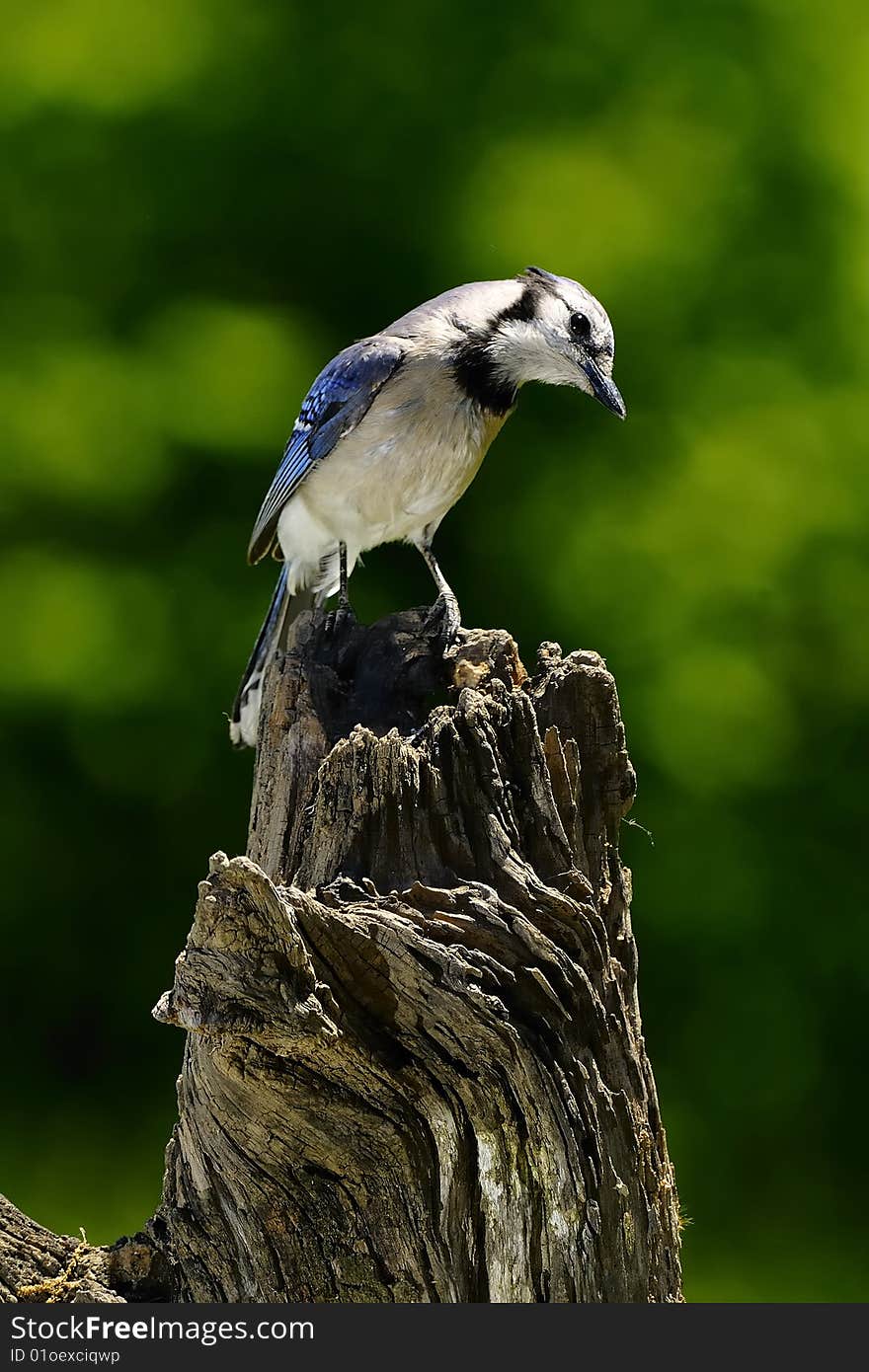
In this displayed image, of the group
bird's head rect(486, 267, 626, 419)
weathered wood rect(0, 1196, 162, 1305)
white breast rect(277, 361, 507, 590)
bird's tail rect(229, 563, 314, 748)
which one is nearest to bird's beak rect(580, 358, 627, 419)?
bird's head rect(486, 267, 626, 419)

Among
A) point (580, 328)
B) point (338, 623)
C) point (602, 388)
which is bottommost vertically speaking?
point (338, 623)

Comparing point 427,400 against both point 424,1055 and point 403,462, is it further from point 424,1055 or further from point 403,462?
point 424,1055

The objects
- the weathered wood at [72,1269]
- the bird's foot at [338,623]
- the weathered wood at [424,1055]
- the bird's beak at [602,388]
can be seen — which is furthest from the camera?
the bird's beak at [602,388]

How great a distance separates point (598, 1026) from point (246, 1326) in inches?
23.3

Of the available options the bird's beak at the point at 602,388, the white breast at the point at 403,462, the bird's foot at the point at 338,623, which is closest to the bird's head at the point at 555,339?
the bird's beak at the point at 602,388

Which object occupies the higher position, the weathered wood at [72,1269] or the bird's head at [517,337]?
the bird's head at [517,337]

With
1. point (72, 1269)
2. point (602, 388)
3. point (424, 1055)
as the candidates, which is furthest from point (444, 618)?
point (72, 1269)

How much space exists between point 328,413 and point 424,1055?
1740 mm

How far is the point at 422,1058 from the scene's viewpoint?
1.89m

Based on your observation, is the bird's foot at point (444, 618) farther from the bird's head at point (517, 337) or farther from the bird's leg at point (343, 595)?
the bird's head at point (517, 337)

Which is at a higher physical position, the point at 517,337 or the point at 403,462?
the point at 517,337

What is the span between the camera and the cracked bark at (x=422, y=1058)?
5.85 feet

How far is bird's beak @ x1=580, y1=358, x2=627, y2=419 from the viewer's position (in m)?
2.93

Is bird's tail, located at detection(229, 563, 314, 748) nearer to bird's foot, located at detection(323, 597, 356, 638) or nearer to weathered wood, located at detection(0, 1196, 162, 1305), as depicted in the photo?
bird's foot, located at detection(323, 597, 356, 638)
